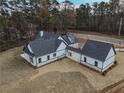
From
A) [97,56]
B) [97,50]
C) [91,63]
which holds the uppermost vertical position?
[97,50]

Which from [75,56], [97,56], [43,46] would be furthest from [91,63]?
[43,46]

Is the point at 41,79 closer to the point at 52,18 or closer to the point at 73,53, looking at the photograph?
the point at 73,53

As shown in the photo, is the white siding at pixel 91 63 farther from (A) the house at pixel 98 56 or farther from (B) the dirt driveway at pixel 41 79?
(B) the dirt driveway at pixel 41 79

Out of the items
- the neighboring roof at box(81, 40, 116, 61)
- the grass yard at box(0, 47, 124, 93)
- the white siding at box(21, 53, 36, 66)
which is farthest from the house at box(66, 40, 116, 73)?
the white siding at box(21, 53, 36, 66)

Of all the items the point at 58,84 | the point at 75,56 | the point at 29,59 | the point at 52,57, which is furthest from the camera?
the point at 75,56

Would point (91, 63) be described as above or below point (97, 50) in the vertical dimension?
below

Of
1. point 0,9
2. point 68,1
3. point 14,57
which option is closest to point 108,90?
point 14,57

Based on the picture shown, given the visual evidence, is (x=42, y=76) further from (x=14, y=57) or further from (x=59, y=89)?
(x=14, y=57)

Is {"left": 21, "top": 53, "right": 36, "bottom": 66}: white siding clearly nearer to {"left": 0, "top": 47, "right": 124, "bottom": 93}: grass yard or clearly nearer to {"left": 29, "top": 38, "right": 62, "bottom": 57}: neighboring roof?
{"left": 0, "top": 47, "right": 124, "bottom": 93}: grass yard
